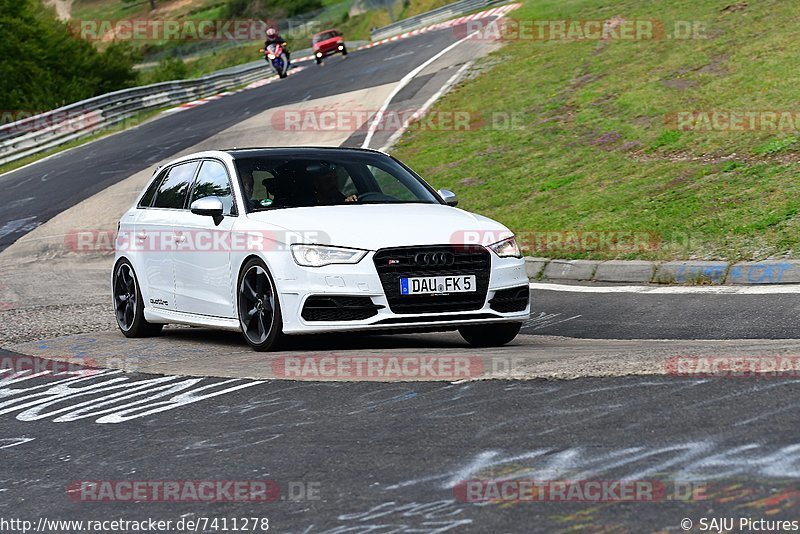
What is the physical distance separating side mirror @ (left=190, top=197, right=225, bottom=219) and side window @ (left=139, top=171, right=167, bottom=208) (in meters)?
1.79

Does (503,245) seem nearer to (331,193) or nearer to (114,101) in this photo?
(331,193)

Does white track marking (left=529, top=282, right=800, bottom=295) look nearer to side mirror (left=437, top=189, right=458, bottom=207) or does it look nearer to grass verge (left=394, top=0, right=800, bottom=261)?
grass verge (left=394, top=0, right=800, bottom=261)

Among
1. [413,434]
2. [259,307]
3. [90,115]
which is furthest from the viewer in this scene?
[90,115]

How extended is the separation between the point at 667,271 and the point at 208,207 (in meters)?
5.01

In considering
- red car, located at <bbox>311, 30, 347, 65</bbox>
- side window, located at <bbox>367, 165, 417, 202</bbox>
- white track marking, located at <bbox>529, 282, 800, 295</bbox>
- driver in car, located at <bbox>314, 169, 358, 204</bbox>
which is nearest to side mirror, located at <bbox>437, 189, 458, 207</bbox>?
side window, located at <bbox>367, 165, 417, 202</bbox>

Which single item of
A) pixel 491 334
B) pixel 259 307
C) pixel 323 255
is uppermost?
pixel 323 255

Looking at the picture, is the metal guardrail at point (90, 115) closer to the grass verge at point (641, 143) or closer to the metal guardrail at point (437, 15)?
the grass verge at point (641, 143)

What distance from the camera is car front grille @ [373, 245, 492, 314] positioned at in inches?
341

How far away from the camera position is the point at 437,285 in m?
8.80

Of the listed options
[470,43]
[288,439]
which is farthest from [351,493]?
[470,43]

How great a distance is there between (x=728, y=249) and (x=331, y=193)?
478cm

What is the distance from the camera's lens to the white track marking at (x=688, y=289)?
36.3 feet

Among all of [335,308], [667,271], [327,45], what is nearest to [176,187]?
[335,308]

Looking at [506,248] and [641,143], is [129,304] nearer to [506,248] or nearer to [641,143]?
[506,248]
